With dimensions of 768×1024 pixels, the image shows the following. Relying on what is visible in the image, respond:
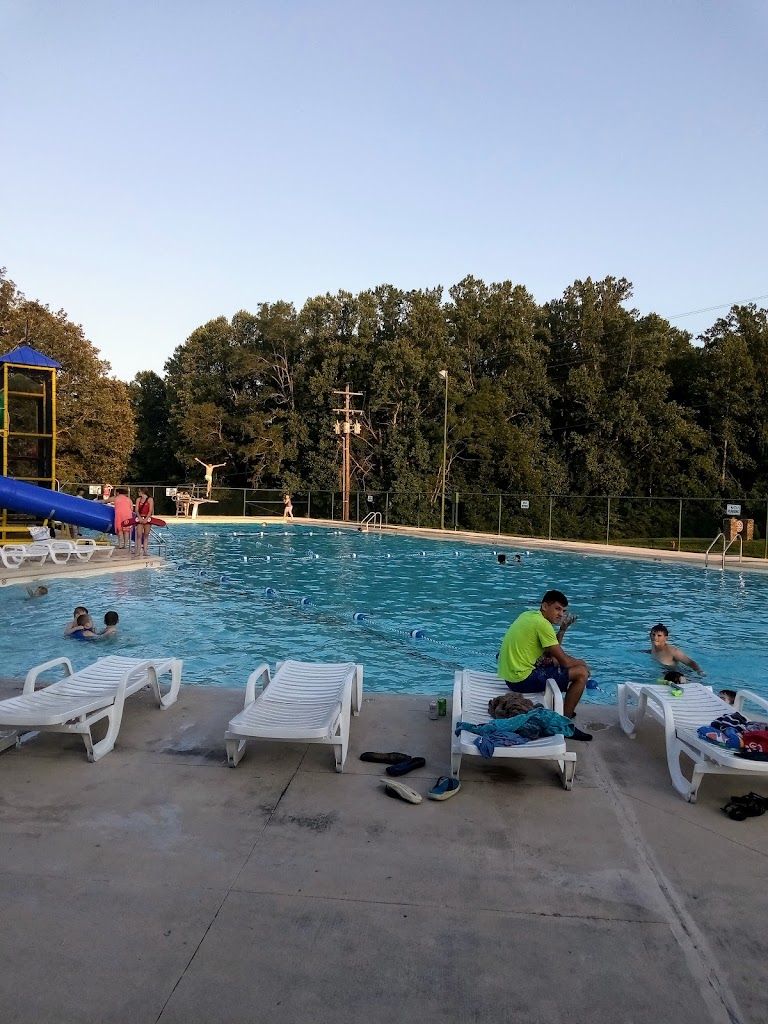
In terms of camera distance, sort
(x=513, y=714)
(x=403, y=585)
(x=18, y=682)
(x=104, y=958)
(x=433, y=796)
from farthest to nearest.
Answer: (x=403, y=585), (x=18, y=682), (x=513, y=714), (x=433, y=796), (x=104, y=958)

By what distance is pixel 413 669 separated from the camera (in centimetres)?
872

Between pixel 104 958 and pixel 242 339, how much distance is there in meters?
48.1

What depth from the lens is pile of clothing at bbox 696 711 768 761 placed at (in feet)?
12.9

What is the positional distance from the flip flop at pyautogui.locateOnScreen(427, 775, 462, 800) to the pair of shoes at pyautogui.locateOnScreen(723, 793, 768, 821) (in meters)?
1.43

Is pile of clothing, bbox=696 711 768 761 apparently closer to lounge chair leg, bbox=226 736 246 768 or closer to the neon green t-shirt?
the neon green t-shirt

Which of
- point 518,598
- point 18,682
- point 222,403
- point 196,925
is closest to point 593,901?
point 196,925

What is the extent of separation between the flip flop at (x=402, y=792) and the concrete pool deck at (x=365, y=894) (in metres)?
0.05

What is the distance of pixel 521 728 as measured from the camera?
4.32m

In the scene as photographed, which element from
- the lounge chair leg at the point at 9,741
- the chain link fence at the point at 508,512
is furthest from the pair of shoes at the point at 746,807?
the chain link fence at the point at 508,512

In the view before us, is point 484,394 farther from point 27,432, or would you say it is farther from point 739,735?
point 739,735

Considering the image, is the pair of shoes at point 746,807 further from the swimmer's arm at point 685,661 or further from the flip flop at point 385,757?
the swimmer's arm at point 685,661

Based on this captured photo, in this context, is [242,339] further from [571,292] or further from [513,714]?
[513,714]

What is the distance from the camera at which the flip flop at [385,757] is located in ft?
14.5

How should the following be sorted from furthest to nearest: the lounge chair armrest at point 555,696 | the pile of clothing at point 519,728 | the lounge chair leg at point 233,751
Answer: the lounge chair armrest at point 555,696 → the lounge chair leg at point 233,751 → the pile of clothing at point 519,728
